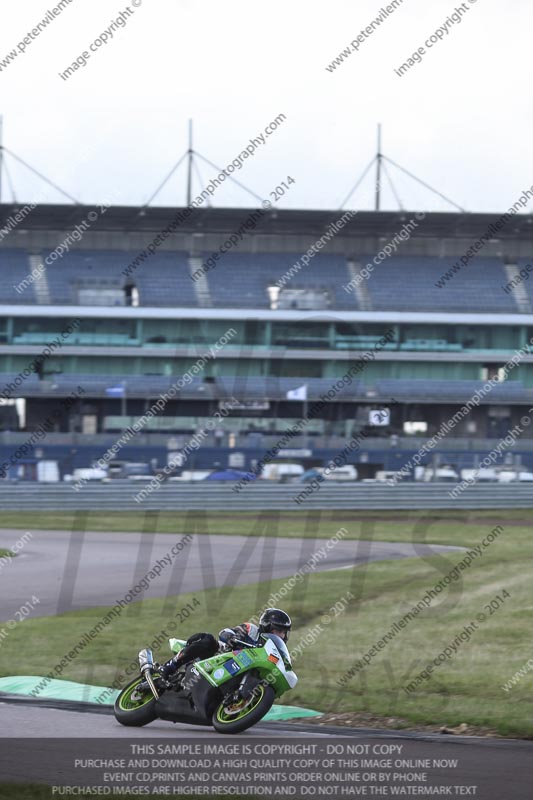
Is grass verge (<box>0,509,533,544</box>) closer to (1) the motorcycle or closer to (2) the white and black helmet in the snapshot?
(2) the white and black helmet

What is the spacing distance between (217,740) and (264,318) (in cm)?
4326

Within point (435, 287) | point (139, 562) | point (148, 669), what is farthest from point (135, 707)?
point (435, 287)

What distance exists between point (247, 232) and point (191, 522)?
1098 inches

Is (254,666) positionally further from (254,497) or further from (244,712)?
(254,497)

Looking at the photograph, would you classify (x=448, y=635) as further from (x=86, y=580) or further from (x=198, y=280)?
(x=198, y=280)

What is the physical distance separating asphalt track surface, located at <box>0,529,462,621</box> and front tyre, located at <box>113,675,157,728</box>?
6700 mm

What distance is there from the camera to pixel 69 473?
116 feet

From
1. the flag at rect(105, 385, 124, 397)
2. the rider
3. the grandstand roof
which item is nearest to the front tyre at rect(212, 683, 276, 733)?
the rider

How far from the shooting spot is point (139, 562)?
20.5 meters

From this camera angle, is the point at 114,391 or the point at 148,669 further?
the point at 114,391

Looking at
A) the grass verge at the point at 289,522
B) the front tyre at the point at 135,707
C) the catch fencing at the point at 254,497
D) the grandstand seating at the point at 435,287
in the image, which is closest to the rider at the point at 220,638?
the front tyre at the point at 135,707

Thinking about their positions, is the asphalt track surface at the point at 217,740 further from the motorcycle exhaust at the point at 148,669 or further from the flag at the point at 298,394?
the flag at the point at 298,394

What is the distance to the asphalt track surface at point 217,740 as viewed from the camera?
263 inches

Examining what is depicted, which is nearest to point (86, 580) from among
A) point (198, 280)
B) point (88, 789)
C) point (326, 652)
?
point (326, 652)
